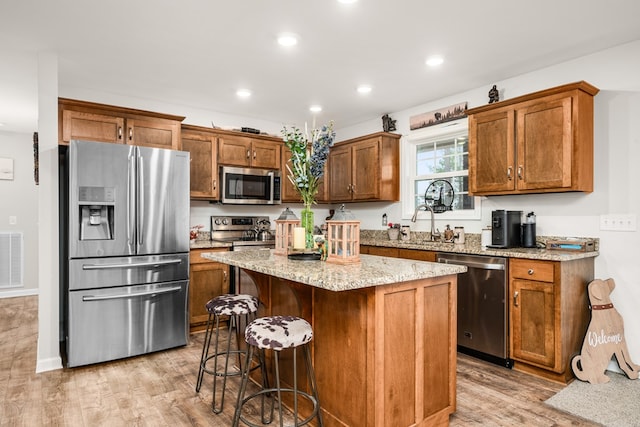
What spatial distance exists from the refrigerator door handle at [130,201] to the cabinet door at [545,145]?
3206 millimetres

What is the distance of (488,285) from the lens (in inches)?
123

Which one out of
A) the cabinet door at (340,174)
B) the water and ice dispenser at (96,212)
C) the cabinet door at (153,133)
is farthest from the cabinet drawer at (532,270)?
the cabinet door at (153,133)

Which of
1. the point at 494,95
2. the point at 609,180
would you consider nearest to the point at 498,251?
the point at 609,180

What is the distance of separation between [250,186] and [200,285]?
4.50ft

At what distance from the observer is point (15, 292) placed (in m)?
5.74

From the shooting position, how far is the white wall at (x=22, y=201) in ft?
18.7

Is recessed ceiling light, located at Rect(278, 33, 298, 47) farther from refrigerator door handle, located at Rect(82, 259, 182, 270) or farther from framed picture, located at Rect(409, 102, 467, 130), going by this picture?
refrigerator door handle, located at Rect(82, 259, 182, 270)

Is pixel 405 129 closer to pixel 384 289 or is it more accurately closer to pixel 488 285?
pixel 488 285

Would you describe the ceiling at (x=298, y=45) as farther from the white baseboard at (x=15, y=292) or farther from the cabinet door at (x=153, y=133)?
the white baseboard at (x=15, y=292)

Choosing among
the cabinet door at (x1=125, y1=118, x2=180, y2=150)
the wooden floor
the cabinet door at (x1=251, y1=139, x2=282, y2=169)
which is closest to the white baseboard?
the wooden floor

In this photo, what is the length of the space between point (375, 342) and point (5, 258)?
617 centimetres

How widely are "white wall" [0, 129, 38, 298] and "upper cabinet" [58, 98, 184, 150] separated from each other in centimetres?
316

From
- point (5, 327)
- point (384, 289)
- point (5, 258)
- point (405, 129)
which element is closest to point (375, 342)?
point (384, 289)

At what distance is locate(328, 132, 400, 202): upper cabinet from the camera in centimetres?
467
